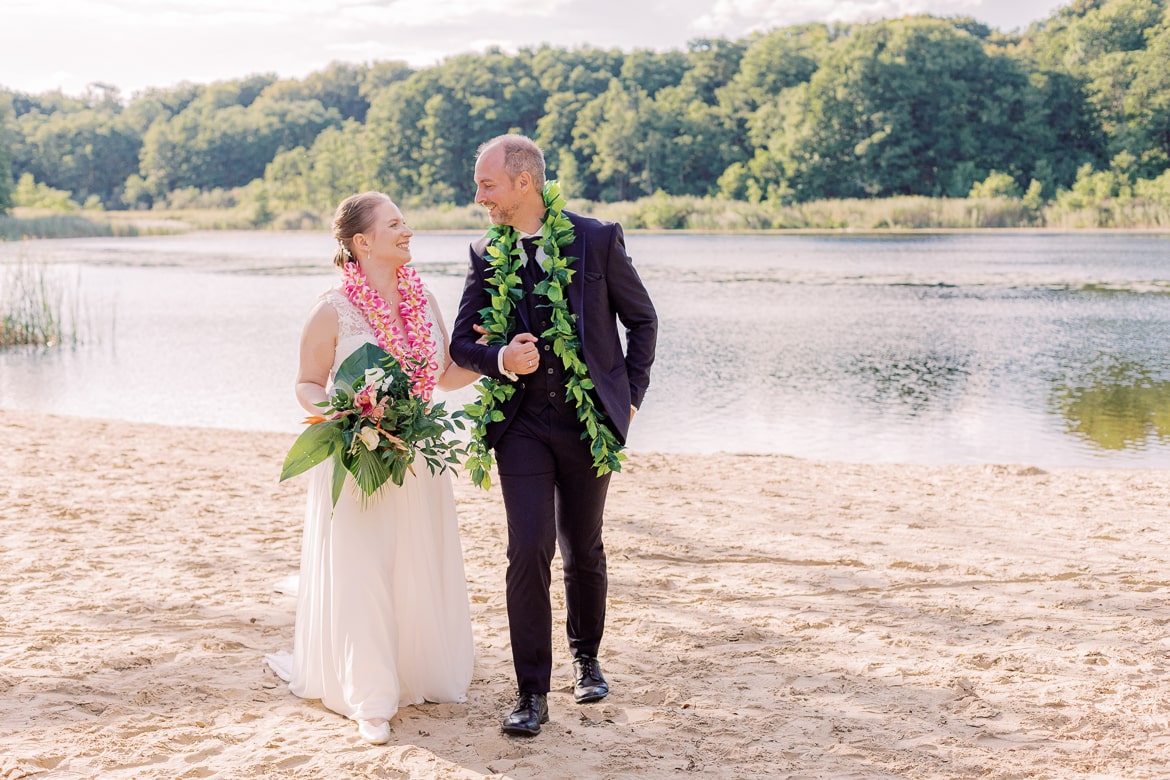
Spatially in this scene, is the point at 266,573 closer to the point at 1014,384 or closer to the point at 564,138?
the point at 1014,384

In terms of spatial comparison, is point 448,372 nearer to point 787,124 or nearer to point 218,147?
point 787,124

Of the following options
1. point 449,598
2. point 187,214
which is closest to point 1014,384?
point 449,598

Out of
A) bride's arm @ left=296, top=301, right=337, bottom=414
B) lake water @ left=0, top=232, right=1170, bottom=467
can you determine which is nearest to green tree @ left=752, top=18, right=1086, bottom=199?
lake water @ left=0, top=232, right=1170, bottom=467

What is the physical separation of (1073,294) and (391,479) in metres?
27.3

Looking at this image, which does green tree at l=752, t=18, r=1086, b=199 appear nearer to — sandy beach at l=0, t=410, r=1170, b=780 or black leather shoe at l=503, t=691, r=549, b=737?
sandy beach at l=0, t=410, r=1170, b=780

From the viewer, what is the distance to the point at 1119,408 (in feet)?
47.8

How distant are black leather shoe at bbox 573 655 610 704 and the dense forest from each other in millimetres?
60647

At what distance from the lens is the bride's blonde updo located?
413 cm

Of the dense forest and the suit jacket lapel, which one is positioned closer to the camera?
the suit jacket lapel

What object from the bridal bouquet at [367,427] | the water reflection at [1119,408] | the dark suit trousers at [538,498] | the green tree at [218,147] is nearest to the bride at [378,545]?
the bridal bouquet at [367,427]

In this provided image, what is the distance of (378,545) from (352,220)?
1.17 metres

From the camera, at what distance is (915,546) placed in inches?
269

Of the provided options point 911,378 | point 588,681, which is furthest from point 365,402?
point 911,378

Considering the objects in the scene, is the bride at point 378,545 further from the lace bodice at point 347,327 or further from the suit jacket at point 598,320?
the suit jacket at point 598,320
